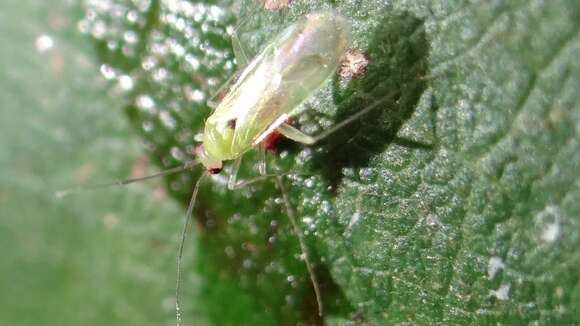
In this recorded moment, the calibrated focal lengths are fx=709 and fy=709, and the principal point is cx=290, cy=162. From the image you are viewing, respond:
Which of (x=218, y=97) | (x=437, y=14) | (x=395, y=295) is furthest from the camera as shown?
(x=218, y=97)

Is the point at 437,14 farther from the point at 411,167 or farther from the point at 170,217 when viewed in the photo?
the point at 170,217

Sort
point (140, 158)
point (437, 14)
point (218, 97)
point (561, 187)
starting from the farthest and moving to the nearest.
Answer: point (140, 158), point (218, 97), point (437, 14), point (561, 187)

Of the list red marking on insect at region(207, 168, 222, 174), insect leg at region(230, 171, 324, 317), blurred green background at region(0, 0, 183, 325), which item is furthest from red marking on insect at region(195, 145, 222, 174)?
blurred green background at region(0, 0, 183, 325)

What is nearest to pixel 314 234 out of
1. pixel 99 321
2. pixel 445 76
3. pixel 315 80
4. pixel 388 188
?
pixel 388 188

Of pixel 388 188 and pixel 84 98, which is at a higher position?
pixel 84 98

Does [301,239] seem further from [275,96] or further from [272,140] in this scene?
[275,96]

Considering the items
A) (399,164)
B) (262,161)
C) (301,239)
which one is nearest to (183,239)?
(262,161)

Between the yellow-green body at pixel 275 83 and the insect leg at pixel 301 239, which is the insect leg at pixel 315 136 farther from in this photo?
the insect leg at pixel 301 239
